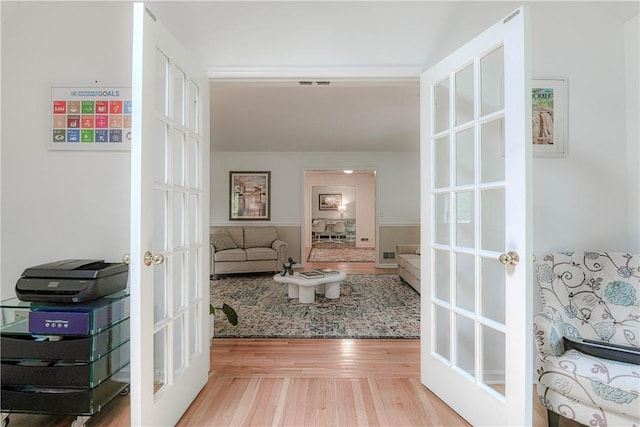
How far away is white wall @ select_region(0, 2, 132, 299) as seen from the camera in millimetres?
1938

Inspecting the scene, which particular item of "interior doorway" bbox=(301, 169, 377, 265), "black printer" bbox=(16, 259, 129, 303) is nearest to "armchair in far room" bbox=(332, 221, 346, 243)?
"interior doorway" bbox=(301, 169, 377, 265)

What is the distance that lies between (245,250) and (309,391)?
3.99m

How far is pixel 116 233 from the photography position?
197 centimetres

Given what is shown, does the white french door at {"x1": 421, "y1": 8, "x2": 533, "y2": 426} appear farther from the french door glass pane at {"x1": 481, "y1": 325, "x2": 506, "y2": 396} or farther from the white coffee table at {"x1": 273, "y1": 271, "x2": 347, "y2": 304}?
the white coffee table at {"x1": 273, "y1": 271, "x2": 347, "y2": 304}

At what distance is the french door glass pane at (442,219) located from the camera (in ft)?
5.93

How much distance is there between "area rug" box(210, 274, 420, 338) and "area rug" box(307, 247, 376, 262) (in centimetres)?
233

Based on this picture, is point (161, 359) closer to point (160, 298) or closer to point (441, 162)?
point (160, 298)

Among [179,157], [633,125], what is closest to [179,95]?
[179,157]

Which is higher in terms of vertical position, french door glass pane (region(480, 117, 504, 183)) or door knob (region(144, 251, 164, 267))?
french door glass pane (region(480, 117, 504, 183))

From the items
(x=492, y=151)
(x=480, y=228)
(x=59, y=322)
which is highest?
(x=492, y=151)

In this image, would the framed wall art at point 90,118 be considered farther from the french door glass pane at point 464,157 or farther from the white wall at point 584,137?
the white wall at point 584,137

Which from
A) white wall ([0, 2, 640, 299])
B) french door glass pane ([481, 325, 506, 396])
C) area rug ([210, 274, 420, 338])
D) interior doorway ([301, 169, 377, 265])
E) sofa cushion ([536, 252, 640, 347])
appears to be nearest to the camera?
french door glass pane ([481, 325, 506, 396])

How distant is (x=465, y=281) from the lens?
1.70 metres

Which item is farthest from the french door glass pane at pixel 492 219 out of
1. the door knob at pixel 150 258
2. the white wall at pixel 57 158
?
the white wall at pixel 57 158
